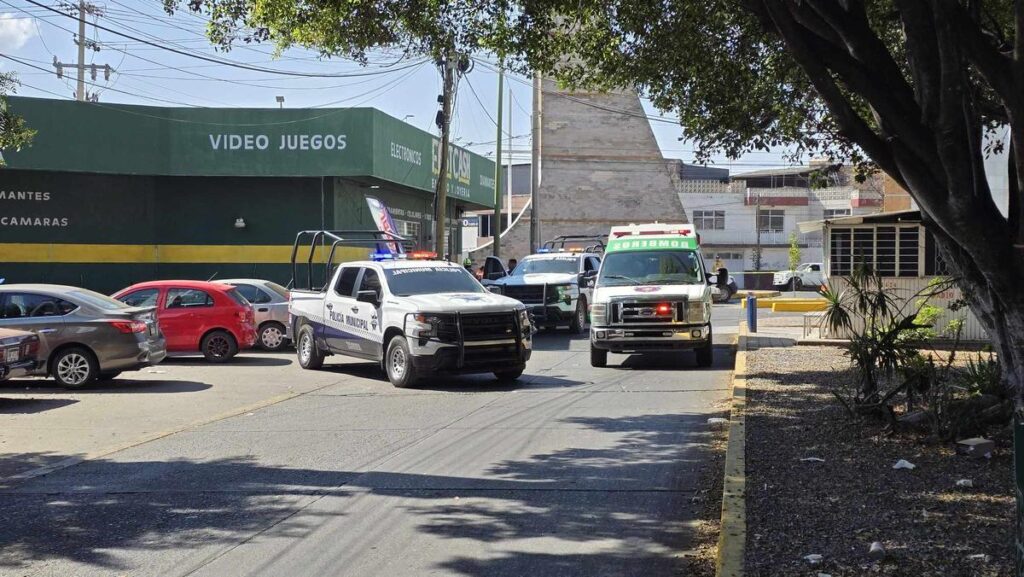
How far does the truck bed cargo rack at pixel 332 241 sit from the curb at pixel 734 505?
33.0ft

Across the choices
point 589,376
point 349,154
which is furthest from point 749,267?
point 589,376

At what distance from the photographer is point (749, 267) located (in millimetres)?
→ 74000

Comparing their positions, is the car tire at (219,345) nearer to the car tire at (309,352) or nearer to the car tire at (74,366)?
the car tire at (309,352)

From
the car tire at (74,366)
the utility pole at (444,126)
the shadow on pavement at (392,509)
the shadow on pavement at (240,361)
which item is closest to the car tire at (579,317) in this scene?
the utility pole at (444,126)

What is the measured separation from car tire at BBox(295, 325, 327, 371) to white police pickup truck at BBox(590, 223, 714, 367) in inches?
188

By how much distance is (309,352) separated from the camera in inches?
687

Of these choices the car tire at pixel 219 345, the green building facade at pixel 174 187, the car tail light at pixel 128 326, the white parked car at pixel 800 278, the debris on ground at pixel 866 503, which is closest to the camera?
the debris on ground at pixel 866 503

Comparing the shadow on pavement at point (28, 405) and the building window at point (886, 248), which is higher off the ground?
the building window at point (886, 248)

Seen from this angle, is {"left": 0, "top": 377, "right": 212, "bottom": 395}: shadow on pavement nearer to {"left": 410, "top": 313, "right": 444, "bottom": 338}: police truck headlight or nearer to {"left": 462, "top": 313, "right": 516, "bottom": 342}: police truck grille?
{"left": 410, "top": 313, "right": 444, "bottom": 338}: police truck headlight

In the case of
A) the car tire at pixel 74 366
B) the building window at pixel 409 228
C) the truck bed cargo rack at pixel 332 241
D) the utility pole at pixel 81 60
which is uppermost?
the utility pole at pixel 81 60

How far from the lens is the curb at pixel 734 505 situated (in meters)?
5.54

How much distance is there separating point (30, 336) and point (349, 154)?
16.2m

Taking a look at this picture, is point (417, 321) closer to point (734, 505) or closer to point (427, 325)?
point (427, 325)

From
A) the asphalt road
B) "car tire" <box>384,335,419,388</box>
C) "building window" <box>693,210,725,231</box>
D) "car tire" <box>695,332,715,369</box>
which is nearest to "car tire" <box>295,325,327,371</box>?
"car tire" <box>384,335,419,388</box>
